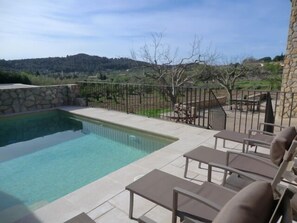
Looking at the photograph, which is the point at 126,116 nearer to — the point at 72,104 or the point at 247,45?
the point at 72,104

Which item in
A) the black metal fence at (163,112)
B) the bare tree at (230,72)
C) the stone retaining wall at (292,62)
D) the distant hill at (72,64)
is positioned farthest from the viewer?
the distant hill at (72,64)

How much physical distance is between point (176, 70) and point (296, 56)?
642 cm

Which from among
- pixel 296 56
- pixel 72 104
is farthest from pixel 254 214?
pixel 72 104

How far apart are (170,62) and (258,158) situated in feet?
37.1

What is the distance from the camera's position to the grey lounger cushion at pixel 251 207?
92 cm

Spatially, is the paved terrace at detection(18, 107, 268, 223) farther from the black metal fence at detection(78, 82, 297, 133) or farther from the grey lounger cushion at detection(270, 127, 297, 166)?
the black metal fence at detection(78, 82, 297, 133)

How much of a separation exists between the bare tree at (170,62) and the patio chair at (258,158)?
9959 millimetres

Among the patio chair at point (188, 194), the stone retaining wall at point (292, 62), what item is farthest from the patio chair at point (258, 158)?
the stone retaining wall at point (292, 62)

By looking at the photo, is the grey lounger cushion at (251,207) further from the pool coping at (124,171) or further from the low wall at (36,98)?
the low wall at (36,98)

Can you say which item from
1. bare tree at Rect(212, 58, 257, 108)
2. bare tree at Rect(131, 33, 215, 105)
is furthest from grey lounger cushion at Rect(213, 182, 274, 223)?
bare tree at Rect(212, 58, 257, 108)

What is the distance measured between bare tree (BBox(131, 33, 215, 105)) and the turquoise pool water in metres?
6.87

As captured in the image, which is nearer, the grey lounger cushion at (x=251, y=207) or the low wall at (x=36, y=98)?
the grey lounger cushion at (x=251, y=207)

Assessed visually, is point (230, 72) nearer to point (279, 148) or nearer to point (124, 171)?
point (124, 171)

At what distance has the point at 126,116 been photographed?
6781mm
